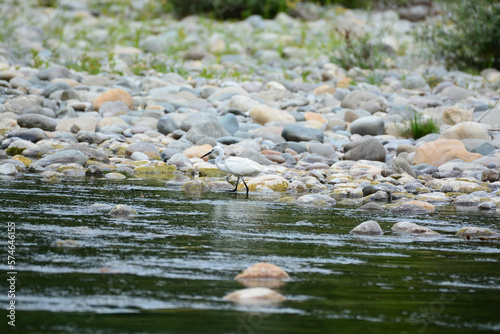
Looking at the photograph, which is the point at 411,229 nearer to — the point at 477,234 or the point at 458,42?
the point at 477,234

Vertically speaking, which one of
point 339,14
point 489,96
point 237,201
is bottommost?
point 237,201

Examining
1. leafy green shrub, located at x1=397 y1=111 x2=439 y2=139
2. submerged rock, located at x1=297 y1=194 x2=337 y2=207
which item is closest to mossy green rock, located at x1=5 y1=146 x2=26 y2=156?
submerged rock, located at x1=297 y1=194 x2=337 y2=207

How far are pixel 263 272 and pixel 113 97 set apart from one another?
827cm

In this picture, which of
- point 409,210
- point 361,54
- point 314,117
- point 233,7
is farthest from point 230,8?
point 409,210

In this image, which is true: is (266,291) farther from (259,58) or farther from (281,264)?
(259,58)

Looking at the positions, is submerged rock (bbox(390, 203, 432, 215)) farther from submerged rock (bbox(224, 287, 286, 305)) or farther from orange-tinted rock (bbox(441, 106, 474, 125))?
orange-tinted rock (bbox(441, 106, 474, 125))

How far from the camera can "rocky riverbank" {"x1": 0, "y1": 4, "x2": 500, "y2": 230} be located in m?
7.86

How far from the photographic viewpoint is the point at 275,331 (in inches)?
115

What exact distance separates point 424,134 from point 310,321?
7.70 meters

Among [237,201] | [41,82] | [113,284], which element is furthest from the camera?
[41,82]

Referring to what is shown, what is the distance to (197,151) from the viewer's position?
361 inches

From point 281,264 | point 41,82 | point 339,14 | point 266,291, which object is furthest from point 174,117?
point 339,14

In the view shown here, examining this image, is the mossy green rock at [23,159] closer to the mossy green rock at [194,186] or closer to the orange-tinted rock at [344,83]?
the mossy green rock at [194,186]

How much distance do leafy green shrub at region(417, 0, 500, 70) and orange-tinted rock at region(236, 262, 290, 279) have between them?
12.0 meters
